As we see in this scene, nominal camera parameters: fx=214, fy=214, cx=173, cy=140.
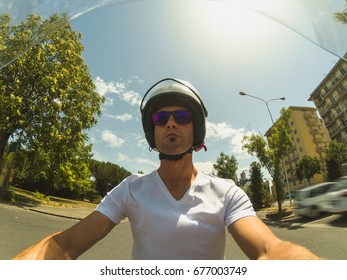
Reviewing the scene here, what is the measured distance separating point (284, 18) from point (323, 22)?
22 centimetres

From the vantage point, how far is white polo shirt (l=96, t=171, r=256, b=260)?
3.07ft

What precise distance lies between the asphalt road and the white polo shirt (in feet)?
0.66

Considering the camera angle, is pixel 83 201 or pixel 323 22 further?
pixel 83 201

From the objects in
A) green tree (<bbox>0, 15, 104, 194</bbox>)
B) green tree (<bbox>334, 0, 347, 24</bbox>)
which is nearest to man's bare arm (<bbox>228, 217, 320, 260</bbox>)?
green tree (<bbox>334, 0, 347, 24</bbox>)

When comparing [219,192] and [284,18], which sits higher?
[284,18]

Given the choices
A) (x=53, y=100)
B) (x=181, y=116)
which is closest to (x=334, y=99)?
(x=181, y=116)

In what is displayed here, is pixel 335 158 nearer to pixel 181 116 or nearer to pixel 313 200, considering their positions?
pixel 313 200

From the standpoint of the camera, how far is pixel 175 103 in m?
1.26

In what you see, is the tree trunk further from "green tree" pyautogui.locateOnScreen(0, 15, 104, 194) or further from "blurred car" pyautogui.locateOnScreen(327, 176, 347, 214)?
"blurred car" pyautogui.locateOnScreen(327, 176, 347, 214)

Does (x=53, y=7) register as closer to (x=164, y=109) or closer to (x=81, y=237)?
(x=164, y=109)

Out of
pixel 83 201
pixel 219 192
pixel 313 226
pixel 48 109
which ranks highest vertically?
pixel 48 109

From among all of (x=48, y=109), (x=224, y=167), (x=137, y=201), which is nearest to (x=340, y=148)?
(x=224, y=167)

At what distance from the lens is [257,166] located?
73.2 inches

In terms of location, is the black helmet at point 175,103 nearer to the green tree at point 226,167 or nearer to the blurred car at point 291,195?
the green tree at point 226,167
